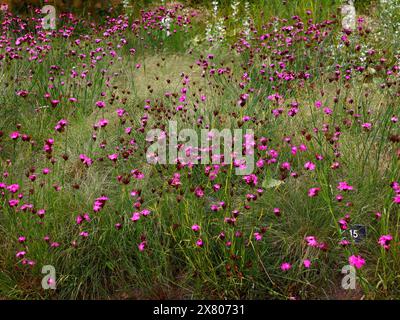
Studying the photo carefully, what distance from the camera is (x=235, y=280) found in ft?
8.98

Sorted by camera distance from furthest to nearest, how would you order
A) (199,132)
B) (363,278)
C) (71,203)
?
(199,132) < (71,203) < (363,278)

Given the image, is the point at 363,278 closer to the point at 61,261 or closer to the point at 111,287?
the point at 111,287

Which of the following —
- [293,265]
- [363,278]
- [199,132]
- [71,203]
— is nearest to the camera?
[363,278]

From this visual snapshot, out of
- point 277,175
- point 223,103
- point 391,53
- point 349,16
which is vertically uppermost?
point 349,16

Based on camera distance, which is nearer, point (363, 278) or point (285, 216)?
point (363, 278)

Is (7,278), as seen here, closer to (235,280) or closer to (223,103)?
(235,280)

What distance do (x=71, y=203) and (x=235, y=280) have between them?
46.4 inches

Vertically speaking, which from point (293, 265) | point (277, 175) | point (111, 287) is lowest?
point (111, 287)

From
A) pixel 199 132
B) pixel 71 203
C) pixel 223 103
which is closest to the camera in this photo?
pixel 71 203

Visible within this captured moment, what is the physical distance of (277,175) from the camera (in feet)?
11.2

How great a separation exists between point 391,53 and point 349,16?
694 millimetres

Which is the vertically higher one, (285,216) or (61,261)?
(285,216)
